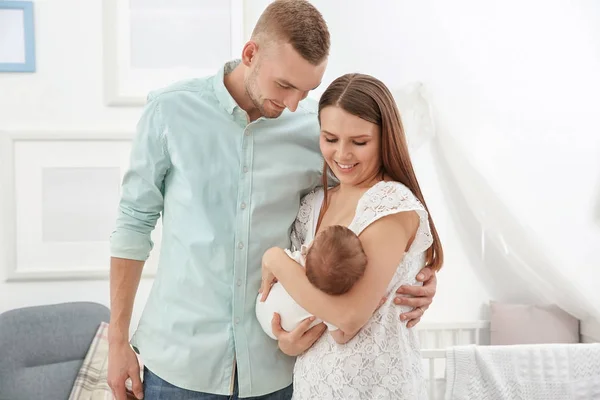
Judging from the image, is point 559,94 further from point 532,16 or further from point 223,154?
point 223,154

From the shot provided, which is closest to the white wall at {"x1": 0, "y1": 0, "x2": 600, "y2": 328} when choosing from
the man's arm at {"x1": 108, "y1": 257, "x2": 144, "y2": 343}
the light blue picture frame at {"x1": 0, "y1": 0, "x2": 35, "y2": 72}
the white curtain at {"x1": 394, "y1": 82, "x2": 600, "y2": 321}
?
the white curtain at {"x1": 394, "y1": 82, "x2": 600, "y2": 321}

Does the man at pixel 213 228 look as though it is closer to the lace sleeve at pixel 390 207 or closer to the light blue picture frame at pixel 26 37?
the lace sleeve at pixel 390 207

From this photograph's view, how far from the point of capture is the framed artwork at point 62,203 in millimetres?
2584

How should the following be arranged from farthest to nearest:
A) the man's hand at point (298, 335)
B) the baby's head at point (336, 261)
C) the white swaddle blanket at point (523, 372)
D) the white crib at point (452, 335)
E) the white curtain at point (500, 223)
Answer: the white crib at point (452, 335)
the white curtain at point (500, 223)
the white swaddle blanket at point (523, 372)
the man's hand at point (298, 335)
the baby's head at point (336, 261)

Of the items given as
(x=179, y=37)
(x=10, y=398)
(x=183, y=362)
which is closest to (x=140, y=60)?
(x=179, y=37)

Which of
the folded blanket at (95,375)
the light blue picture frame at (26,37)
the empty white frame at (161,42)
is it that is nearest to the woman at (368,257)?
the folded blanket at (95,375)

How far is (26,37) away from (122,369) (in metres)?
1.64

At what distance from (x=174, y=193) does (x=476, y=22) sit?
73.9 inches

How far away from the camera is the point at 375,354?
1.32 m

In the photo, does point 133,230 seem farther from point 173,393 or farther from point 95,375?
point 95,375

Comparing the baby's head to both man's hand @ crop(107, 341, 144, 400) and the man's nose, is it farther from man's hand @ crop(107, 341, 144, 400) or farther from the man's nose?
man's hand @ crop(107, 341, 144, 400)

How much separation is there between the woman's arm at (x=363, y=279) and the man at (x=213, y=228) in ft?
0.36

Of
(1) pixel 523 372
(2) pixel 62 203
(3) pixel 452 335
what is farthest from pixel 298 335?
(3) pixel 452 335

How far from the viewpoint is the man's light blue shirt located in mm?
1387
